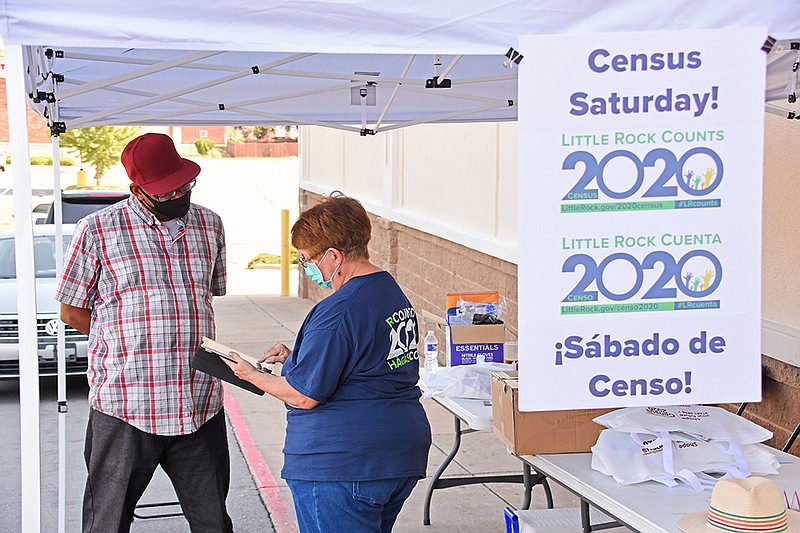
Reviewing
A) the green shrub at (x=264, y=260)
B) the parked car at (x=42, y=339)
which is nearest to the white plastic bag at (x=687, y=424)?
the parked car at (x=42, y=339)

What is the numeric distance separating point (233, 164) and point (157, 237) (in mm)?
42403

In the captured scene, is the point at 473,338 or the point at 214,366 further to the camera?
the point at 473,338

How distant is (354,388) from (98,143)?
31234mm

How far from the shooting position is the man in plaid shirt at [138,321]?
370 centimetres

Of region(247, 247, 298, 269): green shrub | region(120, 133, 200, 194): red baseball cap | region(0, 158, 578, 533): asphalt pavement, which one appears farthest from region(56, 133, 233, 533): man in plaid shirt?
region(247, 247, 298, 269): green shrub

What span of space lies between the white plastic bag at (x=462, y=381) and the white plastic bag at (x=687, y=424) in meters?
1.14

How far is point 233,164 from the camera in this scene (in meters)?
45.4

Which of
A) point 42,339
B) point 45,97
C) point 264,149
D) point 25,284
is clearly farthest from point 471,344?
point 264,149

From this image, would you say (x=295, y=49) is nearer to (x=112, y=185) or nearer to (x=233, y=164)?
(x=112, y=185)

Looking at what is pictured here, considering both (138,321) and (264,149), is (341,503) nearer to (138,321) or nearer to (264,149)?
(138,321)

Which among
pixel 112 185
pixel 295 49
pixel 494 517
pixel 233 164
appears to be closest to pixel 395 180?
pixel 494 517

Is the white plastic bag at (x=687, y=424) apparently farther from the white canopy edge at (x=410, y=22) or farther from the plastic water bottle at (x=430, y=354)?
the plastic water bottle at (x=430, y=354)

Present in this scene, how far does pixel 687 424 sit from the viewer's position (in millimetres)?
3451

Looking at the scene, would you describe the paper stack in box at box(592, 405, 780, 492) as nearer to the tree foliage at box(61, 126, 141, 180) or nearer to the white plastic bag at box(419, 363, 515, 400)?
the white plastic bag at box(419, 363, 515, 400)
